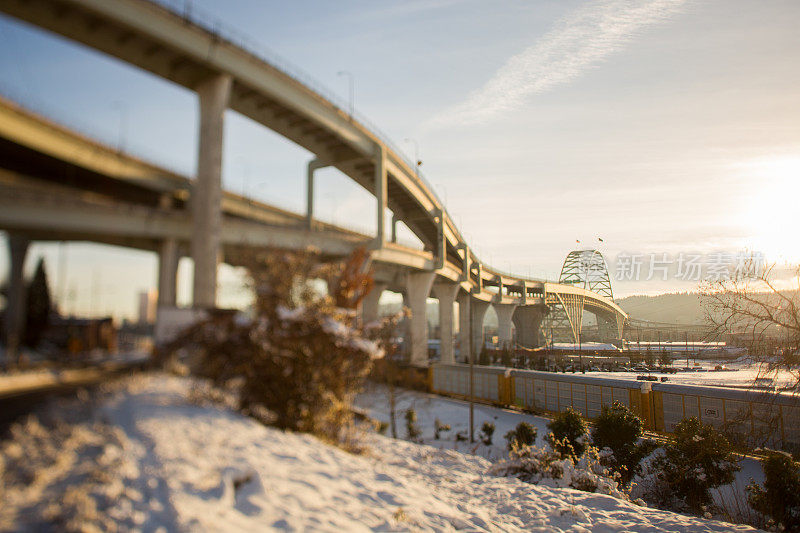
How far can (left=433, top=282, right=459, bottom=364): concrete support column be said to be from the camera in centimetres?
5088

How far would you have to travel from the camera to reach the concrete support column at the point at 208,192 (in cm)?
1627

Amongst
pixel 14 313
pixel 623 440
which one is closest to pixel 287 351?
pixel 14 313

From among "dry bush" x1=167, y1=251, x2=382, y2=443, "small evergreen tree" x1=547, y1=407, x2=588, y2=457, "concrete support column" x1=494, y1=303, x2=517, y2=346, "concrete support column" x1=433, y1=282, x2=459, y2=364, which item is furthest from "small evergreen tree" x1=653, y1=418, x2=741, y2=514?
"concrete support column" x1=494, y1=303, x2=517, y2=346

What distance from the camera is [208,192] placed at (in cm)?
1694

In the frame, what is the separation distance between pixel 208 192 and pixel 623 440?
17.1m

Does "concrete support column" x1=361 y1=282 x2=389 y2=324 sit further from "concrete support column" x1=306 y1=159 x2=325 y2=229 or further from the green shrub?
the green shrub

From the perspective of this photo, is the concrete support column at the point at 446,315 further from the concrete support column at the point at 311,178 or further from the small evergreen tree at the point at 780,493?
the small evergreen tree at the point at 780,493

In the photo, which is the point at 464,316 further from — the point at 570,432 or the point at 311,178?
the point at 570,432

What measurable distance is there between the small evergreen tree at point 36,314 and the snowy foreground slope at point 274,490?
1.19 m

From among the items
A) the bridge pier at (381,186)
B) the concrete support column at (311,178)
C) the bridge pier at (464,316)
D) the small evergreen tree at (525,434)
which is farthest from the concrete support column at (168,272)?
the bridge pier at (464,316)

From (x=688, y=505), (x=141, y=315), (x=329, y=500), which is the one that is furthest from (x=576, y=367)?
(x=141, y=315)

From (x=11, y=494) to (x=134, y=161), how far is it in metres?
11.9

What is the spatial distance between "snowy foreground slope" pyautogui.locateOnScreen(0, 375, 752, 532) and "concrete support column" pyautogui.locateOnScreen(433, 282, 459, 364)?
4096 centimetres

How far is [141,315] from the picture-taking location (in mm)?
6875
